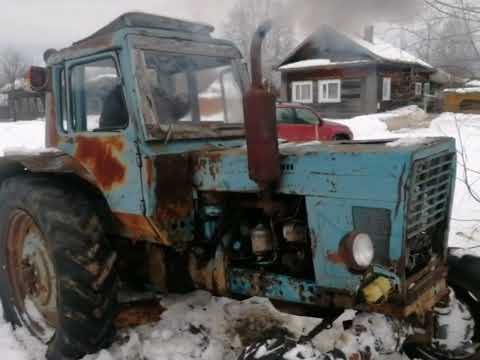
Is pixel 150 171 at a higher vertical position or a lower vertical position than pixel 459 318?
higher

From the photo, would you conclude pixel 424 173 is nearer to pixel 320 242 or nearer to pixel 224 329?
pixel 320 242

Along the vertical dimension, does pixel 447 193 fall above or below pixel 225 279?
above

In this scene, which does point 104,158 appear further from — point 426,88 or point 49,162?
point 426,88

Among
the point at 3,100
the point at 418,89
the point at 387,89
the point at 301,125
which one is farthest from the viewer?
the point at 3,100

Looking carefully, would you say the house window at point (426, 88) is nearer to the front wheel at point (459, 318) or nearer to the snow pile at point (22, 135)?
the snow pile at point (22, 135)

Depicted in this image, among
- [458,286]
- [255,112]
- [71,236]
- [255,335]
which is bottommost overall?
[255,335]

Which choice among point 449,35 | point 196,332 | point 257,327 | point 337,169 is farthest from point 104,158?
point 449,35

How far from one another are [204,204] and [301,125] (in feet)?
31.6

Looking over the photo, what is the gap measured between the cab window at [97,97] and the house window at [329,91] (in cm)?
2268

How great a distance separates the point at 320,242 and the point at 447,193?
882 millimetres

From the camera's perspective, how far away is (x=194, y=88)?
11.8 feet

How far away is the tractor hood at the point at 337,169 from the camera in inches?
96.0

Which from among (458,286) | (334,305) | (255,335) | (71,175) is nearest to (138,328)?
(255,335)

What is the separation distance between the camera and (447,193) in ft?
9.66
